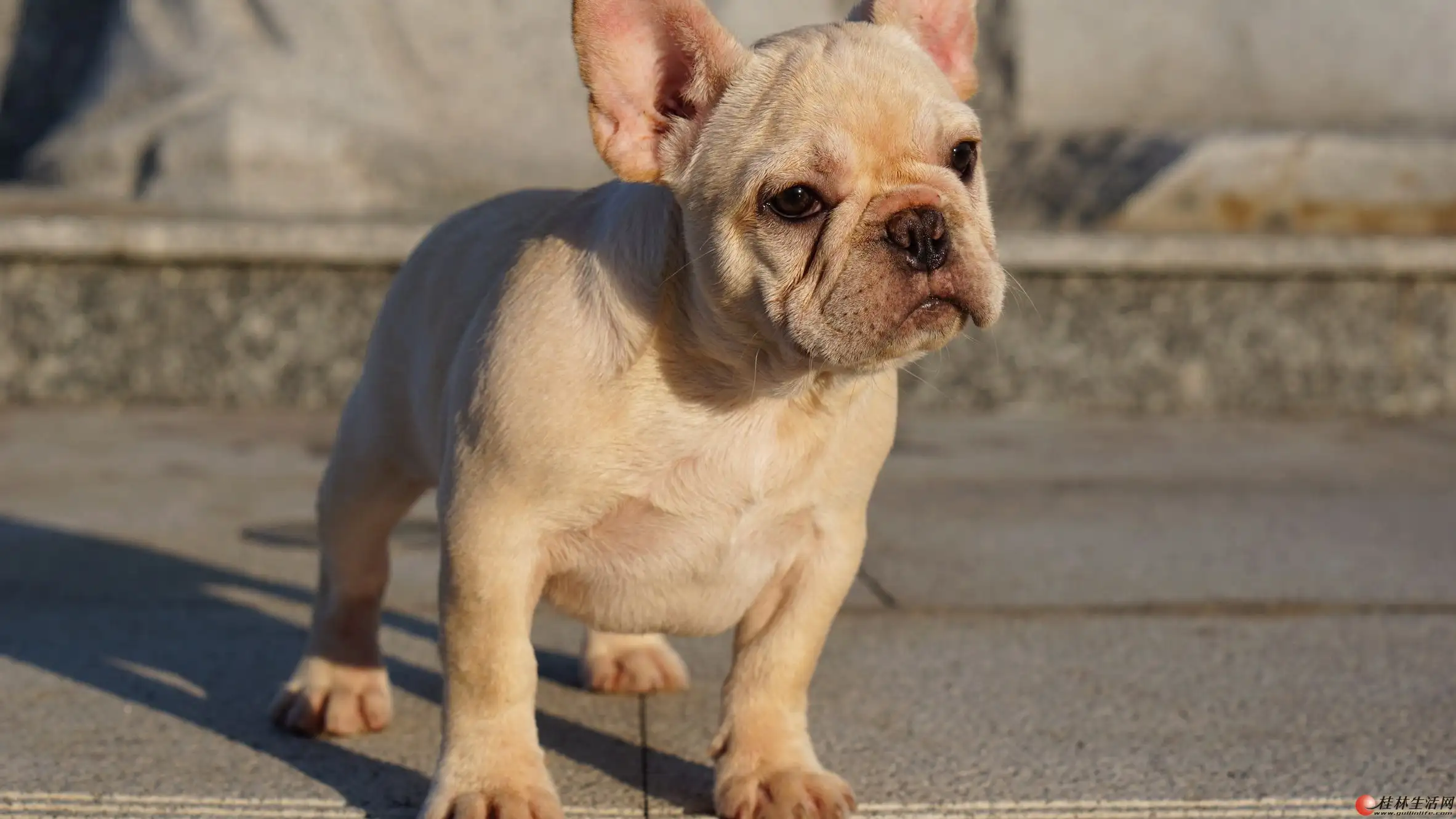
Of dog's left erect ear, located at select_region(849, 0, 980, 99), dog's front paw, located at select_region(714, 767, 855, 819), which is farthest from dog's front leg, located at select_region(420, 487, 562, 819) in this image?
dog's left erect ear, located at select_region(849, 0, 980, 99)

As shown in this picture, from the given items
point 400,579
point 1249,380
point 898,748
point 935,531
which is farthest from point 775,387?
point 1249,380

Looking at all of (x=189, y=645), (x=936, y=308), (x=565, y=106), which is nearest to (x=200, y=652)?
(x=189, y=645)

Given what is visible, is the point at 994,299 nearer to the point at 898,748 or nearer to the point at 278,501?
the point at 898,748

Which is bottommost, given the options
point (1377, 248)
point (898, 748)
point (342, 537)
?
point (1377, 248)

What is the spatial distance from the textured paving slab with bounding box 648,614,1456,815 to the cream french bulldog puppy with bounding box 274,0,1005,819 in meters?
0.28

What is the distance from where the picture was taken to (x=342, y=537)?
12.5 ft

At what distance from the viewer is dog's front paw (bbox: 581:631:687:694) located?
13.1ft

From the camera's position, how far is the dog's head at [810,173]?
302cm

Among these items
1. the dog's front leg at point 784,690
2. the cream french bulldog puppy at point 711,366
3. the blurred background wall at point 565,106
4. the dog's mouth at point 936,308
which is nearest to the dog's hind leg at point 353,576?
the cream french bulldog puppy at point 711,366

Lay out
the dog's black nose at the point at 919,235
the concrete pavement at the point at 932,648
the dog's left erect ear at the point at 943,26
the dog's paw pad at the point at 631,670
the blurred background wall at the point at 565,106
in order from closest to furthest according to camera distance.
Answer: the dog's black nose at the point at 919,235, the concrete pavement at the point at 932,648, the dog's left erect ear at the point at 943,26, the dog's paw pad at the point at 631,670, the blurred background wall at the point at 565,106

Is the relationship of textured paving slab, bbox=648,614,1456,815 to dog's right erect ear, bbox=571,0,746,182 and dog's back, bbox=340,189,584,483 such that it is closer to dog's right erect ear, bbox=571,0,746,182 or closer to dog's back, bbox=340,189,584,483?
dog's back, bbox=340,189,584,483

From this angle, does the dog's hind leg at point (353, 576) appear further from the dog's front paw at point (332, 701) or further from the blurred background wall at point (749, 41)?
the blurred background wall at point (749, 41)

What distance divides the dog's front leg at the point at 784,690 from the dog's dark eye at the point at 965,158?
68 cm

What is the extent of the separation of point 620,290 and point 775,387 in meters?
0.34
